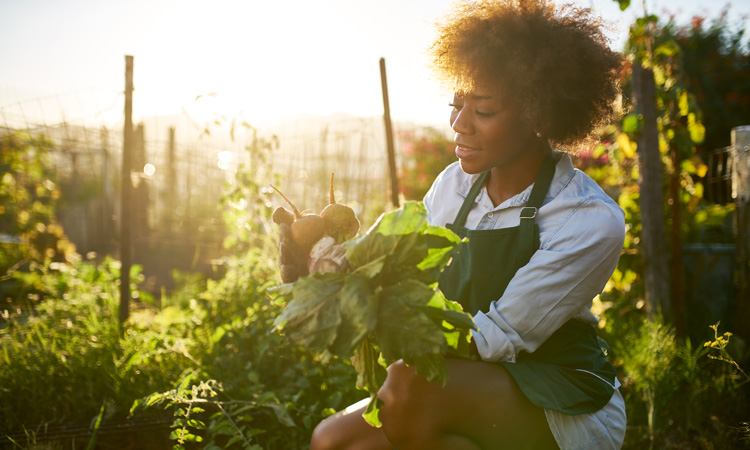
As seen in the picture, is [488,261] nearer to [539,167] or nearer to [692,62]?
[539,167]

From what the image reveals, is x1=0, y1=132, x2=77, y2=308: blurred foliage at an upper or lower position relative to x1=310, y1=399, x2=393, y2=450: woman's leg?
upper

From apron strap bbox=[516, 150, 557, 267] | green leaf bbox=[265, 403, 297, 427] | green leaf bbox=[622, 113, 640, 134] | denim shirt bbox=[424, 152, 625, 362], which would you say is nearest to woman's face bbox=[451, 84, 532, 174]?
apron strap bbox=[516, 150, 557, 267]

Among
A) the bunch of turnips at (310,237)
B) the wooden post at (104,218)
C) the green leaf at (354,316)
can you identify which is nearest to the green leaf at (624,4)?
the bunch of turnips at (310,237)

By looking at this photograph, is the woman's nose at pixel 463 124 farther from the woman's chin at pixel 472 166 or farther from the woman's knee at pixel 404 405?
the woman's knee at pixel 404 405

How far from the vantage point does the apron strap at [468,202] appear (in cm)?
195

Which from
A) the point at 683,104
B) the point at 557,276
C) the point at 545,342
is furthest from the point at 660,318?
the point at 557,276

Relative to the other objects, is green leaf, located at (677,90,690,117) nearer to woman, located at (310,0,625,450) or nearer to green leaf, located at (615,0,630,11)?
green leaf, located at (615,0,630,11)

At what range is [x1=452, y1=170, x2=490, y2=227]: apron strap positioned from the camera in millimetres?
1948

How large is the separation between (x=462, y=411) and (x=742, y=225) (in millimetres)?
2478

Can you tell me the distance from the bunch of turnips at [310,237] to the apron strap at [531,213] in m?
0.55

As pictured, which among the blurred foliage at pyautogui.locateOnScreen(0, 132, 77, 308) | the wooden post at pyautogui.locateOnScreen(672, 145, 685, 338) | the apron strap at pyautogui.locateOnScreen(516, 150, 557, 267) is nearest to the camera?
the apron strap at pyautogui.locateOnScreen(516, 150, 557, 267)

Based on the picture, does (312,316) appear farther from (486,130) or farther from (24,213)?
(24,213)

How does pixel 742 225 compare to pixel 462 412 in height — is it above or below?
above

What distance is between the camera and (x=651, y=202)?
10.9ft
